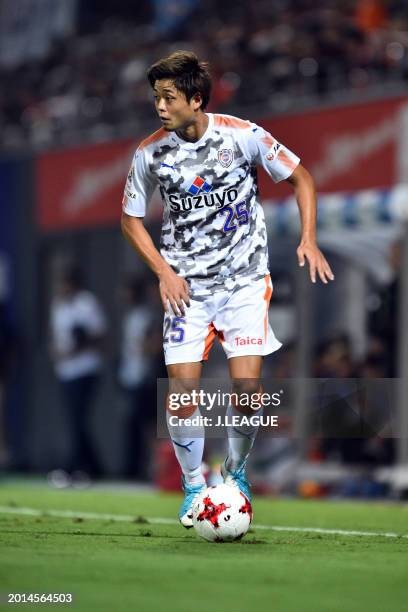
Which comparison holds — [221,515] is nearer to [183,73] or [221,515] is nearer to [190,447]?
[190,447]

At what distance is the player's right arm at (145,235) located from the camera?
7.73 metres

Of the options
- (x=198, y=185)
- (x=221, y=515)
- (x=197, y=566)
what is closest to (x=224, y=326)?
(x=198, y=185)

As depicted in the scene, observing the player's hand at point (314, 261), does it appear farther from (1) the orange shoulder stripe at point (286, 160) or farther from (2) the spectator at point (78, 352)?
(2) the spectator at point (78, 352)

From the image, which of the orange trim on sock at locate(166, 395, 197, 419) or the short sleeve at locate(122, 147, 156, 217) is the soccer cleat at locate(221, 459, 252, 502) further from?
the short sleeve at locate(122, 147, 156, 217)

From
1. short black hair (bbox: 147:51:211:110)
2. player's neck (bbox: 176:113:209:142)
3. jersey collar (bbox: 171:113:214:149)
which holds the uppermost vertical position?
short black hair (bbox: 147:51:211:110)

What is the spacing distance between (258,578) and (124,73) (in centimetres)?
1573

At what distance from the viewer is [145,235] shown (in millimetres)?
7926

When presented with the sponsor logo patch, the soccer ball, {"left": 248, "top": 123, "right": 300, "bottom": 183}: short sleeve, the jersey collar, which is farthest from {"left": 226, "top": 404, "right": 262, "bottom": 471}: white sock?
the jersey collar

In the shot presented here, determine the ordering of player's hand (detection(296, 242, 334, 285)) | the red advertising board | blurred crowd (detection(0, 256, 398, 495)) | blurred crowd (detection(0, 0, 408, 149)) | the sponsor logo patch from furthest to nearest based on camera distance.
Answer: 1. blurred crowd (detection(0, 0, 408, 149))
2. the red advertising board
3. blurred crowd (detection(0, 256, 398, 495))
4. the sponsor logo patch
5. player's hand (detection(296, 242, 334, 285))

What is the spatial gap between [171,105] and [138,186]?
50 centimetres

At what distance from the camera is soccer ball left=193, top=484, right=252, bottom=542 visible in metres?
7.30

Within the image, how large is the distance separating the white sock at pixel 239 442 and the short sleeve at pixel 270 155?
1.27m

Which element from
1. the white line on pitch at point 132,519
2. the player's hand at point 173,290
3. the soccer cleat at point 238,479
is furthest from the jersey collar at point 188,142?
the white line on pitch at point 132,519

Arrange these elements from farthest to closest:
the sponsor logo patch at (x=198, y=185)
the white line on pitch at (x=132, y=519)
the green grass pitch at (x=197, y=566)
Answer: the white line on pitch at (x=132, y=519)
the sponsor logo patch at (x=198, y=185)
the green grass pitch at (x=197, y=566)
